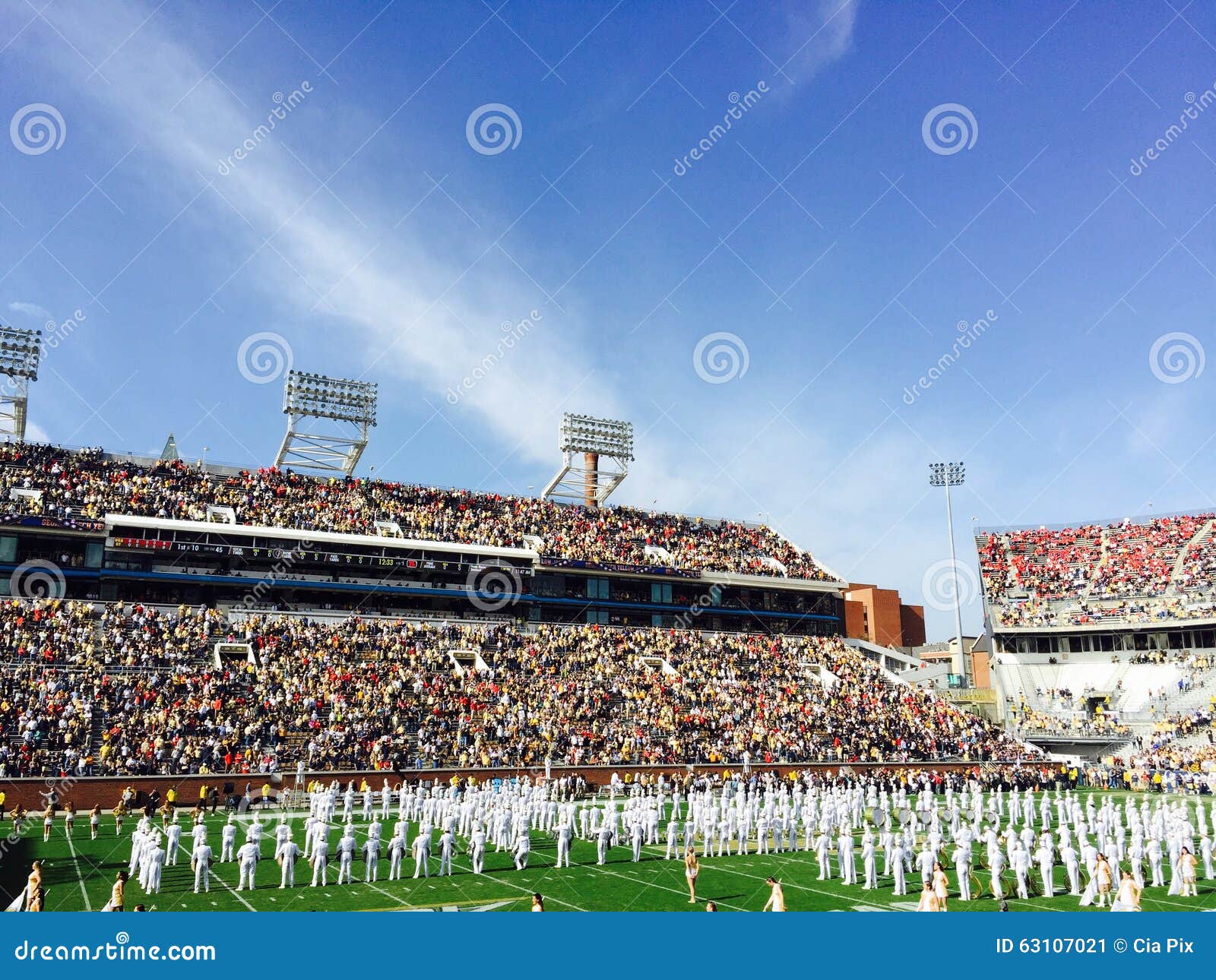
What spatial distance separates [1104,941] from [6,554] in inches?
1464

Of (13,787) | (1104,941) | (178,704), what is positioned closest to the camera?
(1104,941)

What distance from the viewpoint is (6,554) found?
34.6 metres

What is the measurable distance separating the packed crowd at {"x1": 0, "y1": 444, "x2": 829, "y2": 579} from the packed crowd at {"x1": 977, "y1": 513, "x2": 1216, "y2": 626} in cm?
1205

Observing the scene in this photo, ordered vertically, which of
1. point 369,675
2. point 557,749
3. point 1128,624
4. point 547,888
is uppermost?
point 1128,624

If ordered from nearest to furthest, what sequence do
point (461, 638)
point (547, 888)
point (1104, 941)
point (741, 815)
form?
point (1104, 941)
point (547, 888)
point (741, 815)
point (461, 638)

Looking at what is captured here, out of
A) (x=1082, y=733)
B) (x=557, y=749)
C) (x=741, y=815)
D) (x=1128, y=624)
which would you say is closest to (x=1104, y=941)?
(x=741, y=815)

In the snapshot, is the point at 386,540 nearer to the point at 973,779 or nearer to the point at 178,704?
the point at 178,704

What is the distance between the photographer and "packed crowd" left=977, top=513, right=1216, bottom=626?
4947 cm

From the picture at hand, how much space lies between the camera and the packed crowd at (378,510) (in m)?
37.6
